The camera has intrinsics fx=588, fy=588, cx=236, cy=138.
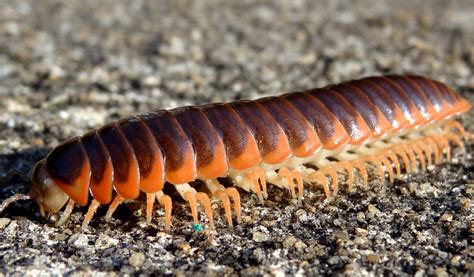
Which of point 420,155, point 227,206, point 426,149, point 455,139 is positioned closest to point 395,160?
point 420,155

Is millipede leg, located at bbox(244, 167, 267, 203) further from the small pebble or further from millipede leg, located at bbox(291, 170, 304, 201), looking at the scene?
the small pebble

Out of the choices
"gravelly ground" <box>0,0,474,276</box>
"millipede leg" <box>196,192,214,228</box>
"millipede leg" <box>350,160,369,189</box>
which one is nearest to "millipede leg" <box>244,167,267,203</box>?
"gravelly ground" <box>0,0,474,276</box>

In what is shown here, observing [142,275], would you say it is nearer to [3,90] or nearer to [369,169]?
[369,169]

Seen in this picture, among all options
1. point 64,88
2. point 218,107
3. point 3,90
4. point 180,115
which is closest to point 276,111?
point 218,107

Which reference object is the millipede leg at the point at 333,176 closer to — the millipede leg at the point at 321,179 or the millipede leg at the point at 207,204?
the millipede leg at the point at 321,179

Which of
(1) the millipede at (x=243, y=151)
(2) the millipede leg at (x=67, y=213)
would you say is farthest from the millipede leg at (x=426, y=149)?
(2) the millipede leg at (x=67, y=213)

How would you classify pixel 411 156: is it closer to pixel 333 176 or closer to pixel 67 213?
pixel 333 176

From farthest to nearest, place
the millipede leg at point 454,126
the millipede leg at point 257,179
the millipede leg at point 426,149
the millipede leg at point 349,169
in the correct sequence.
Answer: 1. the millipede leg at point 454,126
2. the millipede leg at point 426,149
3. the millipede leg at point 349,169
4. the millipede leg at point 257,179
